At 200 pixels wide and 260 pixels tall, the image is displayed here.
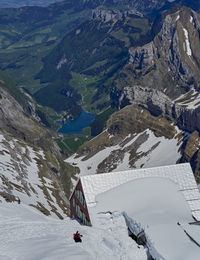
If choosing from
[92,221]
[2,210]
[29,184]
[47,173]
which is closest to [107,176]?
[92,221]

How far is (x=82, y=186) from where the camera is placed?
80000 millimetres

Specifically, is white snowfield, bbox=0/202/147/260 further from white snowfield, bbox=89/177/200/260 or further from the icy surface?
the icy surface

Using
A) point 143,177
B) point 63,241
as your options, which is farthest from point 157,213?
point 63,241

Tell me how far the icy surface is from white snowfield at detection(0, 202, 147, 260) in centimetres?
878

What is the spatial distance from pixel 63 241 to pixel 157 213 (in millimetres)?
17595

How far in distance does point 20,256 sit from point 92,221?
963 inches

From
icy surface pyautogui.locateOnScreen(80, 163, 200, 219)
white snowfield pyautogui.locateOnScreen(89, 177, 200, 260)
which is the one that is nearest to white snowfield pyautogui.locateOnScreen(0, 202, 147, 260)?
white snowfield pyautogui.locateOnScreen(89, 177, 200, 260)

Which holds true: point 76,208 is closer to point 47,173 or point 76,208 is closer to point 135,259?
point 135,259

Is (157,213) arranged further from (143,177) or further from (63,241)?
(63,241)

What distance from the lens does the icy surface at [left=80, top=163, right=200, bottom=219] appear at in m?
78.5

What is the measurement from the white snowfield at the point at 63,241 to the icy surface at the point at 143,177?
8778mm

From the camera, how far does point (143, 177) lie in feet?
267

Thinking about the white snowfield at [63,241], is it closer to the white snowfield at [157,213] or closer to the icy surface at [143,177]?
the white snowfield at [157,213]

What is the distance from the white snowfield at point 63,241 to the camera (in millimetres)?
51469
